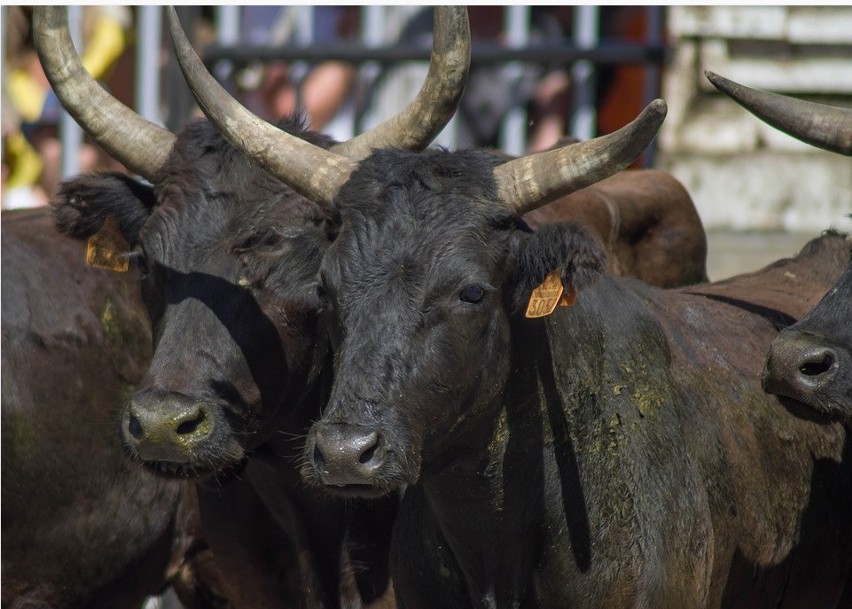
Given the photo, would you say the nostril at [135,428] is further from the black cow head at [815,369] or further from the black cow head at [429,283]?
the black cow head at [815,369]

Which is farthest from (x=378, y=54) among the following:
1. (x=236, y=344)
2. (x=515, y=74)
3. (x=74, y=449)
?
(x=236, y=344)

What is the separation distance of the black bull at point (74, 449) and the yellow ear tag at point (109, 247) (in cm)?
51

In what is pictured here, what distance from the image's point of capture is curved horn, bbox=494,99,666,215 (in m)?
4.21

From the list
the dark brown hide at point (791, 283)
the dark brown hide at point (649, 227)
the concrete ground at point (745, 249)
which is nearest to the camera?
the dark brown hide at point (791, 283)

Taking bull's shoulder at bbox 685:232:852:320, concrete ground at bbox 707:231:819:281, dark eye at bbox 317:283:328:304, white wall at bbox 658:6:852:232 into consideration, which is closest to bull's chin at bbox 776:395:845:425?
bull's shoulder at bbox 685:232:852:320

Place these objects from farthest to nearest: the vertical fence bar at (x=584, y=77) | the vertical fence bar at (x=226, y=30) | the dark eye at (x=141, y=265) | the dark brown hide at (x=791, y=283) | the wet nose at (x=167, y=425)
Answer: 1. the vertical fence bar at (x=226, y=30)
2. the vertical fence bar at (x=584, y=77)
3. the dark brown hide at (x=791, y=283)
4. the dark eye at (x=141, y=265)
5. the wet nose at (x=167, y=425)

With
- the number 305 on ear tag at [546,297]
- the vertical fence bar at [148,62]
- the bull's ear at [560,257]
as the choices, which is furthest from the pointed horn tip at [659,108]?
the vertical fence bar at [148,62]

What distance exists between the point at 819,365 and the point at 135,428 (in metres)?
2.08

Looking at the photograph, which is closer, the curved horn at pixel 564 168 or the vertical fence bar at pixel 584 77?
the curved horn at pixel 564 168

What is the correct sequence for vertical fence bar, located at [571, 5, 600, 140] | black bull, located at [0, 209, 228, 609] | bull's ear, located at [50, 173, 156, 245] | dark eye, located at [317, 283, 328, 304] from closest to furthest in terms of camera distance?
dark eye, located at [317, 283, 328, 304], bull's ear, located at [50, 173, 156, 245], black bull, located at [0, 209, 228, 609], vertical fence bar, located at [571, 5, 600, 140]

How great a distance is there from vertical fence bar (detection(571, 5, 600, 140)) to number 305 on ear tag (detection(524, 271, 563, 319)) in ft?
17.0

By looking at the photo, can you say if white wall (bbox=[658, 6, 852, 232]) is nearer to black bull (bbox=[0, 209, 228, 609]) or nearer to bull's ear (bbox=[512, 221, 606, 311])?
black bull (bbox=[0, 209, 228, 609])

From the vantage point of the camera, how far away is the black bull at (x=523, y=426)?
4125mm

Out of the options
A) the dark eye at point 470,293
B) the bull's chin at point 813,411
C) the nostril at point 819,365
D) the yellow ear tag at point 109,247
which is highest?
the dark eye at point 470,293
